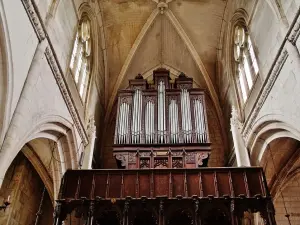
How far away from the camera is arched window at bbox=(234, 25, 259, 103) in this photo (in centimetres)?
1210

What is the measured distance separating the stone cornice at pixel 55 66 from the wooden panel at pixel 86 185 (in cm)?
272

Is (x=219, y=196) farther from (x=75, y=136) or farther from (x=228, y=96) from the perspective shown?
(x=228, y=96)

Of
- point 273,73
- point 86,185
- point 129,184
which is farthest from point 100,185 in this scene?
point 273,73

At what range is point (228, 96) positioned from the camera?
48.8ft

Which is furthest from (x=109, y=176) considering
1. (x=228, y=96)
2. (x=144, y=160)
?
(x=228, y=96)

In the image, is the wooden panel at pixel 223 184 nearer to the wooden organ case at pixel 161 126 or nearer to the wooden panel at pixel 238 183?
the wooden panel at pixel 238 183

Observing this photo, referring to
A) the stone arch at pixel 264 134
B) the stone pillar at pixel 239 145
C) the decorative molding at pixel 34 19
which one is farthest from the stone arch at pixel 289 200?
the decorative molding at pixel 34 19

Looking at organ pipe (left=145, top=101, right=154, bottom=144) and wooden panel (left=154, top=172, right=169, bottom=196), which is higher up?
organ pipe (left=145, top=101, right=154, bottom=144)

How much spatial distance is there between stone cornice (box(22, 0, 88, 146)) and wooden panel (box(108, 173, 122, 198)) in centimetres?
306

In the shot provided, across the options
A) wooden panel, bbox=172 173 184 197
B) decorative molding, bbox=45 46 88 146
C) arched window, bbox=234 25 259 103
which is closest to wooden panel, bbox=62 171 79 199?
wooden panel, bbox=172 173 184 197

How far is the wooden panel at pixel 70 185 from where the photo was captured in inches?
329

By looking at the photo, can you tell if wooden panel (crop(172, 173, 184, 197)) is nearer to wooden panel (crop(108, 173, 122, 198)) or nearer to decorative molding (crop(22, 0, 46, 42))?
wooden panel (crop(108, 173, 122, 198))

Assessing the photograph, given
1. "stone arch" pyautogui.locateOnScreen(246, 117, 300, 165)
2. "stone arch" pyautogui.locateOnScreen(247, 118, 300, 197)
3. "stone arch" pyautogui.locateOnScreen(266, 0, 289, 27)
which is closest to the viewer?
"stone arch" pyautogui.locateOnScreen(266, 0, 289, 27)

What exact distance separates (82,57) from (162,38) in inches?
196
